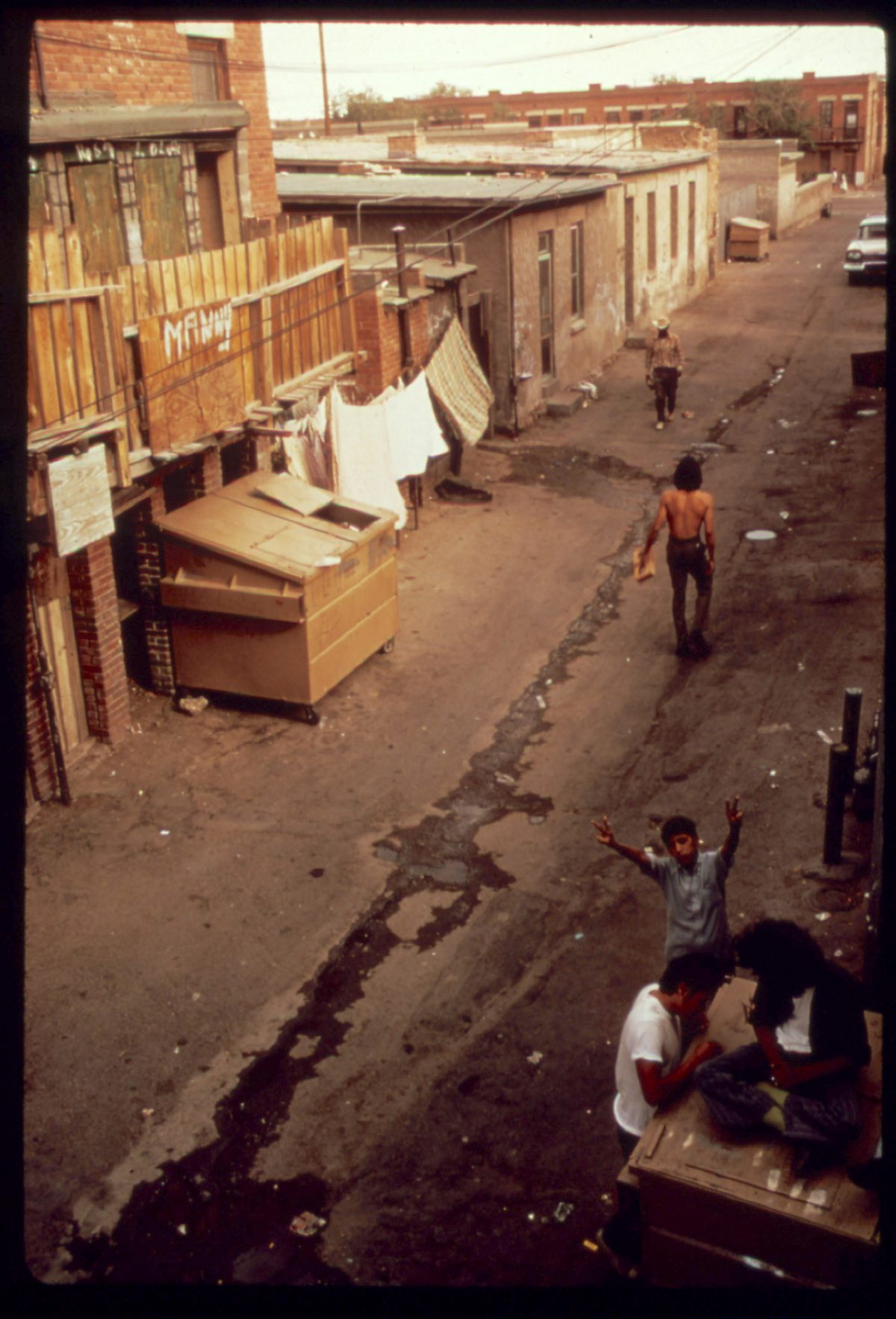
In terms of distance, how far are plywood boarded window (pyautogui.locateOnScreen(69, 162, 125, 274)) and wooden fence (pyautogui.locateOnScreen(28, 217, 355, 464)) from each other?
4.30 ft

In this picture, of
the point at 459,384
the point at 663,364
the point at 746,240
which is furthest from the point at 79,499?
the point at 746,240

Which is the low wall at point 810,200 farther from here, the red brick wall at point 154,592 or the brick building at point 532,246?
the red brick wall at point 154,592

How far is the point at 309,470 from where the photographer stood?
1258 cm

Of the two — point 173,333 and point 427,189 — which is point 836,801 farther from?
point 427,189

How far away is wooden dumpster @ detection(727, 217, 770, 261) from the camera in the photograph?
40.7 metres

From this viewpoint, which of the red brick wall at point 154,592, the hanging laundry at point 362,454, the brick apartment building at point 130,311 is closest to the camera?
the brick apartment building at point 130,311

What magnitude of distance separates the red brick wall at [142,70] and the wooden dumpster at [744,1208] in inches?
371

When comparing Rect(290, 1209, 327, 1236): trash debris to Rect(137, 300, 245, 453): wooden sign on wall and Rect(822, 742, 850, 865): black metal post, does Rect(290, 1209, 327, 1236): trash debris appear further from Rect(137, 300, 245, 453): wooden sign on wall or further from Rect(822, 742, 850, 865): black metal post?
Rect(137, 300, 245, 453): wooden sign on wall

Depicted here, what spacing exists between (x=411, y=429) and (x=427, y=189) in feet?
23.3

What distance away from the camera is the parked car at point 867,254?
33.3 meters

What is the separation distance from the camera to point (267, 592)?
32.3 ft

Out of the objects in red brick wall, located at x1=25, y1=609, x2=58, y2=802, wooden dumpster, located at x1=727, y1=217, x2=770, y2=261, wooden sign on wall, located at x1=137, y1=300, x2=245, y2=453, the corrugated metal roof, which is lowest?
red brick wall, located at x1=25, y1=609, x2=58, y2=802

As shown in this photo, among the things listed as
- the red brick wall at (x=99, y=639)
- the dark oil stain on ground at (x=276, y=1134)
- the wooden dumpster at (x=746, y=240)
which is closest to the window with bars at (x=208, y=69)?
the red brick wall at (x=99, y=639)

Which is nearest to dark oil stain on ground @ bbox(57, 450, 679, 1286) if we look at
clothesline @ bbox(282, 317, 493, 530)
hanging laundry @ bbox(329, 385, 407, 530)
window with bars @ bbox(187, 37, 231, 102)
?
clothesline @ bbox(282, 317, 493, 530)
